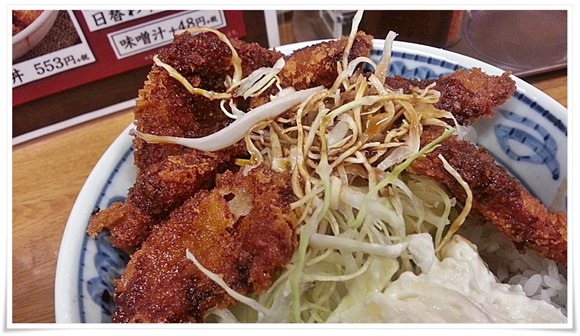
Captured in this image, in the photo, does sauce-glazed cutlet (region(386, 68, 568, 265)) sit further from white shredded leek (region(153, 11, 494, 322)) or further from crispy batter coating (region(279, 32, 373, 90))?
crispy batter coating (region(279, 32, 373, 90))

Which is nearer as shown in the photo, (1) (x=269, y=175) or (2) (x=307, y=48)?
(1) (x=269, y=175)

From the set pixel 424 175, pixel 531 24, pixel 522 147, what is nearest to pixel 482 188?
pixel 424 175

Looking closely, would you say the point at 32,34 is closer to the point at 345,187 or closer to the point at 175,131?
the point at 175,131

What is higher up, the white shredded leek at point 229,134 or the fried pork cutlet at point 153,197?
the white shredded leek at point 229,134

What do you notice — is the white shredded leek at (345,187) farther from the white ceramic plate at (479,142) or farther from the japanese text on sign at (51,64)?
the japanese text on sign at (51,64)

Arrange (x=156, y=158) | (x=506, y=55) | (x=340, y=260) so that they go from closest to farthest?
(x=340, y=260) → (x=156, y=158) → (x=506, y=55)

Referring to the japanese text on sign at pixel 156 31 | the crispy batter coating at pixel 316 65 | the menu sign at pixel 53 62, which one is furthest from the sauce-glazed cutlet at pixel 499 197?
the menu sign at pixel 53 62

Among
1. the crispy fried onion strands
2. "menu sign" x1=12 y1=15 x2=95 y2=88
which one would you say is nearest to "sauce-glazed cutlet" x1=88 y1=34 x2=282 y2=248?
the crispy fried onion strands
